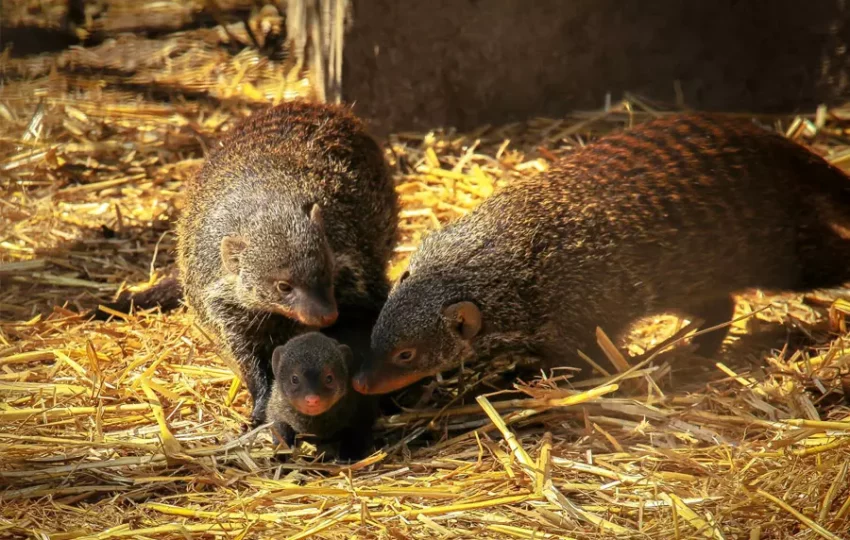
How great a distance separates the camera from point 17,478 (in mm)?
3645

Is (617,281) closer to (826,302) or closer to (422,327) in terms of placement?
(422,327)

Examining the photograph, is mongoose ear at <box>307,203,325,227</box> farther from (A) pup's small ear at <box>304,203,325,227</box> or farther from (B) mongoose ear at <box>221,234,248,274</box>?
(B) mongoose ear at <box>221,234,248,274</box>

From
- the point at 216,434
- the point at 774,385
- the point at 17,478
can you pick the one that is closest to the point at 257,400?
the point at 216,434

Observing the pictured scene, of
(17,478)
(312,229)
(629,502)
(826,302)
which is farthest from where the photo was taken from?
(826,302)

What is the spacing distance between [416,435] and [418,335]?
1.31 feet

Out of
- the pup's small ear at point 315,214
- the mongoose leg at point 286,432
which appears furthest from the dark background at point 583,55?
the mongoose leg at point 286,432

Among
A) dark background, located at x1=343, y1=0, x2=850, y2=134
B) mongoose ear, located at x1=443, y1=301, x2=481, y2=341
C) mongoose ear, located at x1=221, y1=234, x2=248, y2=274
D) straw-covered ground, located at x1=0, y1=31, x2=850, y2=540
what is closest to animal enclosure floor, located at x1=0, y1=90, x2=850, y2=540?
straw-covered ground, located at x1=0, y1=31, x2=850, y2=540

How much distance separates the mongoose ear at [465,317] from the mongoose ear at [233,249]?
0.93 m

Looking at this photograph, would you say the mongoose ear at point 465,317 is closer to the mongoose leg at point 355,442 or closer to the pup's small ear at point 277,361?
the mongoose leg at point 355,442

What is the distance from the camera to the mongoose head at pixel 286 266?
4.10m

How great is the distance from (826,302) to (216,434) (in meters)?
2.96

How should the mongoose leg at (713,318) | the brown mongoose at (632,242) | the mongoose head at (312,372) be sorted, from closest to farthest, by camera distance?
the mongoose head at (312,372)
the brown mongoose at (632,242)
the mongoose leg at (713,318)

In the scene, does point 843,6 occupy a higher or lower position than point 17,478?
higher

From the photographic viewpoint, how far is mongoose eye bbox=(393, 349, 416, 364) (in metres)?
3.96
